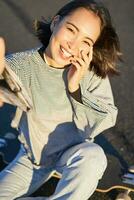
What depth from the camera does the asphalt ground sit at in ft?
7.25

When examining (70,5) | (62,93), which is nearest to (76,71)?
(62,93)

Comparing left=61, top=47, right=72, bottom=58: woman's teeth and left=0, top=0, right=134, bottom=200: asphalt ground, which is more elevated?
left=61, top=47, right=72, bottom=58: woman's teeth

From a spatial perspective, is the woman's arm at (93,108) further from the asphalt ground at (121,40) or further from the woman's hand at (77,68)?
the asphalt ground at (121,40)

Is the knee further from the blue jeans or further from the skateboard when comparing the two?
the skateboard

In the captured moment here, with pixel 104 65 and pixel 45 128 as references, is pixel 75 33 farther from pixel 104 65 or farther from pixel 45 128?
pixel 45 128

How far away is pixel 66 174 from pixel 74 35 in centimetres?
45

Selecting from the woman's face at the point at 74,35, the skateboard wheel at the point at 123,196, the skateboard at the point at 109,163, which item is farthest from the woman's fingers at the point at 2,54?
the skateboard wheel at the point at 123,196

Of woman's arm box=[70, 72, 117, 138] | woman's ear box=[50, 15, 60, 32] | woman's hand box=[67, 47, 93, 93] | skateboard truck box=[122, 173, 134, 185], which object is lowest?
skateboard truck box=[122, 173, 134, 185]

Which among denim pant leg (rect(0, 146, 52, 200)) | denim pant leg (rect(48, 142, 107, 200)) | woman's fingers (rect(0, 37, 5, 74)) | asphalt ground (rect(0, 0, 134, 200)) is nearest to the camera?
woman's fingers (rect(0, 37, 5, 74))

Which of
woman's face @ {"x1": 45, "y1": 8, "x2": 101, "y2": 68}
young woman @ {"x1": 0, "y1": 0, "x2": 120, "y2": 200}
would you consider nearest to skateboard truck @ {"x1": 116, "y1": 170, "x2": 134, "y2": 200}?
young woman @ {"x1": 0, "y1": 0, "x2": 120, "y2": 200}

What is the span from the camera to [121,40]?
2953 millimetres

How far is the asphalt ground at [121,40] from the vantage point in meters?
2.21

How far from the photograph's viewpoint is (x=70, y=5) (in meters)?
1.70

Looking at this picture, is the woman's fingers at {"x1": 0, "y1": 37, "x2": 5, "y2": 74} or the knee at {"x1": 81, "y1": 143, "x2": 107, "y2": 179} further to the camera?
the knee at {"x1": 81, "y1": 143, "x2": 107, "y2": 179}
